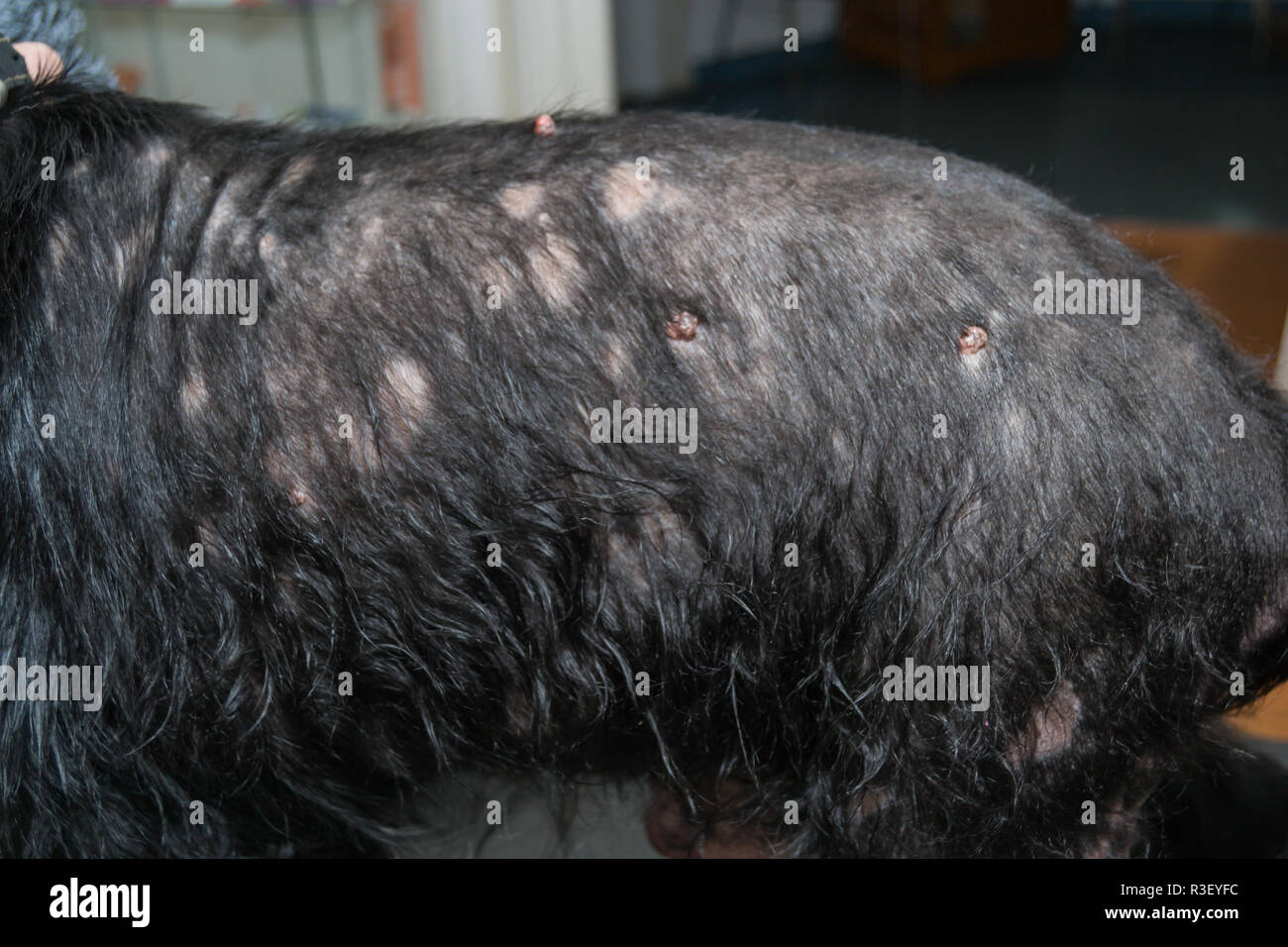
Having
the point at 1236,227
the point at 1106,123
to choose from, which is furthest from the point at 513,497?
the point at 1106,123

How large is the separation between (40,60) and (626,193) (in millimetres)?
538

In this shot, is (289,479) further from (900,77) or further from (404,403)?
(900,77)

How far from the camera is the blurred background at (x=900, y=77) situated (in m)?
2.38

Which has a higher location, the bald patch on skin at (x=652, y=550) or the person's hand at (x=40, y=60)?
the person's hand at (x=40, y=60)

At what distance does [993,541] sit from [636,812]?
66cm

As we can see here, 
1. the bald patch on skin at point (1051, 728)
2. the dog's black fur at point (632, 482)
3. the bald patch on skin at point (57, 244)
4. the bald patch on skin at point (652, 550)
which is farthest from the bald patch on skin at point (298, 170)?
the bald patch on skin at point (1051, 728)

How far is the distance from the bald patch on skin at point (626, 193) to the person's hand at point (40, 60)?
1.67 ft

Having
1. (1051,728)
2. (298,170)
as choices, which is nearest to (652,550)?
(1051,728)

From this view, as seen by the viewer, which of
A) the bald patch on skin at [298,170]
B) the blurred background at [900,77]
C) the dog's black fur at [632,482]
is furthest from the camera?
the blurred background at [900,77]

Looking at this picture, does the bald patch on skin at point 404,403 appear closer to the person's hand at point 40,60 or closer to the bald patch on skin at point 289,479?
the bald patch on skin at point 289,479

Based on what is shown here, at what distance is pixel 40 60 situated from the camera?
3.08ft

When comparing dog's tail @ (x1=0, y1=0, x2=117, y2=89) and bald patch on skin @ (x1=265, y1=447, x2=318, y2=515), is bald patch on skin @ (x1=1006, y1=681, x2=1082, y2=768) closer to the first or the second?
bald patch on skin @ (x1=265, y1=447, x2=318, y2=515)

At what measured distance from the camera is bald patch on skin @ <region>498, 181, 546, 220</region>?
865mm

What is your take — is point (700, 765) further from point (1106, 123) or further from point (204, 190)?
point (1106, 123)
